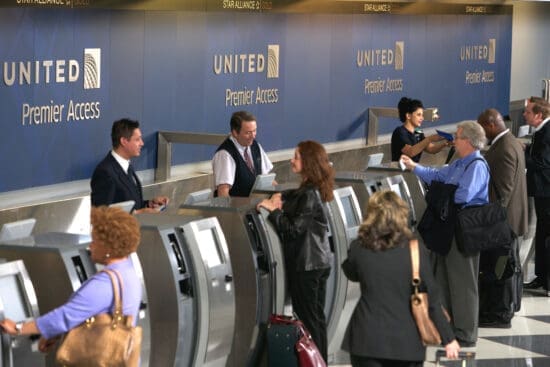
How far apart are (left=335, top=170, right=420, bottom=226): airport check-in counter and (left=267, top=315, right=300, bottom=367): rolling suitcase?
164cm

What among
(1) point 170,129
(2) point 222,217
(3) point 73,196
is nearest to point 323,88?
(1) point 170,129

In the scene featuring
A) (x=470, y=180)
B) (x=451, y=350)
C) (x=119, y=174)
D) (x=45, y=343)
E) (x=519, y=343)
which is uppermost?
(x=119, y=174)

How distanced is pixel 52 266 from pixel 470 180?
10.6 feet

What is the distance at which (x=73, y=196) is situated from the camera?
8.27 meters

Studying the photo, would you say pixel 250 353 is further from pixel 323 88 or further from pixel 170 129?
pixel 323 88

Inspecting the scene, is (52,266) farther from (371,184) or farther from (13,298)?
(371,184)

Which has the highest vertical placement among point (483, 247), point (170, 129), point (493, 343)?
point (170, 129)

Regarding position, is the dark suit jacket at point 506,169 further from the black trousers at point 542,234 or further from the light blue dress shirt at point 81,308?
the light blue dress shirt at point 81,308

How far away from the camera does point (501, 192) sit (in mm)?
8219

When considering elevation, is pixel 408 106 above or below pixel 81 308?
above

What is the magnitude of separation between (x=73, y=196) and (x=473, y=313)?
2.74 metres

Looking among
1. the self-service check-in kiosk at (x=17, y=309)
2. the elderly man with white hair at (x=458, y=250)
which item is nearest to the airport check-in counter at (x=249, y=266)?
the elderly man with white hair at (x=458, y=250)

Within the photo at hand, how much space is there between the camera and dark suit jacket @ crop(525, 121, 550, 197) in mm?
9156

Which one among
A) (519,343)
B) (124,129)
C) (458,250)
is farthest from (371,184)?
(124,129)
